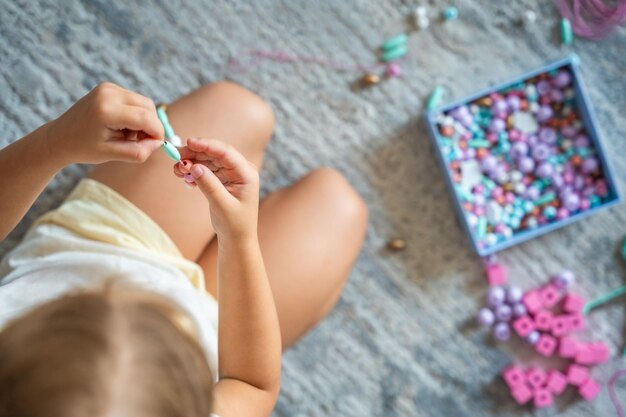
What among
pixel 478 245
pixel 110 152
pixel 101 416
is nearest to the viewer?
pixel 101 416

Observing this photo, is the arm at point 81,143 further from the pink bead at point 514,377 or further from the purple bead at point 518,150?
the pink bead at point 514,377

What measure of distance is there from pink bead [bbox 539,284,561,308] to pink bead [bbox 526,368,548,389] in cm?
12

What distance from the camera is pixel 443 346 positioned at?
1.20 meters


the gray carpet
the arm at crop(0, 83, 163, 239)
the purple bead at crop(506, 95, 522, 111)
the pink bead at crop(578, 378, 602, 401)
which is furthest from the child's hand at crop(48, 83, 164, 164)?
the pink bead at crop(578, 378, 602, 401)

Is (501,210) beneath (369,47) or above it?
beneath

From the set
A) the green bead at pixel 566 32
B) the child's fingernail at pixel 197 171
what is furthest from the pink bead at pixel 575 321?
the child's fingernail at pixel 197 171

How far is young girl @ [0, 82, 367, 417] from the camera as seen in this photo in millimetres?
546

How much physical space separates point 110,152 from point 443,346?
0.75 meters

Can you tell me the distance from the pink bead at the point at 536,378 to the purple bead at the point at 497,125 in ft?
1.43

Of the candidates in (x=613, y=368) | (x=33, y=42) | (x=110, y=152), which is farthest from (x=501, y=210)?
(x=33, y=42)

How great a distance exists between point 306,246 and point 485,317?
1.33 ft

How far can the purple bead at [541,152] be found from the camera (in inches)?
44.9

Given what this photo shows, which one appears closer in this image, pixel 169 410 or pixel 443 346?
pixel 169 410

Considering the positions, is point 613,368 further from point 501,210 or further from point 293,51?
point 293,51
